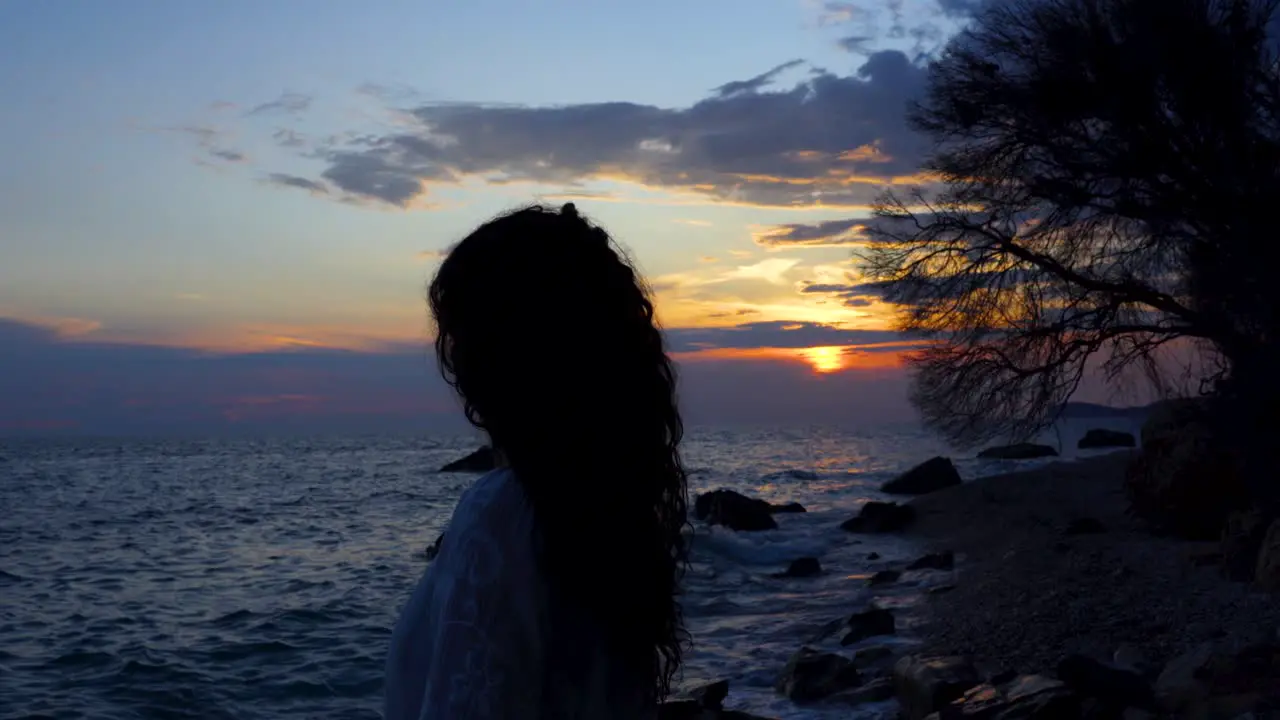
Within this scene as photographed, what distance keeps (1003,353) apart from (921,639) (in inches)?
303

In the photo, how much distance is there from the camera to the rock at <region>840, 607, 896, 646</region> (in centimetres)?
1161

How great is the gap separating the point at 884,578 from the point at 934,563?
1461mm

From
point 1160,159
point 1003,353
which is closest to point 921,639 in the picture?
point 1003,353

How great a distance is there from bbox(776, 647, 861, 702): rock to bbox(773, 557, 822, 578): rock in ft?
26.4

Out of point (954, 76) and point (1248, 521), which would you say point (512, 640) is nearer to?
point (1248, 521)

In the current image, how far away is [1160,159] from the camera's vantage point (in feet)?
54.9

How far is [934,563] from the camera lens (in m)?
17.0

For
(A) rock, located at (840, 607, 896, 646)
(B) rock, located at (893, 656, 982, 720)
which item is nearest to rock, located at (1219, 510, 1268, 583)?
(A) rock, located at (840, 607, 896, 646)

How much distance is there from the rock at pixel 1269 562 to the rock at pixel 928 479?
21.2 metres

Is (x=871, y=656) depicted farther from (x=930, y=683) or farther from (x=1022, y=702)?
(x=1022, y=702)

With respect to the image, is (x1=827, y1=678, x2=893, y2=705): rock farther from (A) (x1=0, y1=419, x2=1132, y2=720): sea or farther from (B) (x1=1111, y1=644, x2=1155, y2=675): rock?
(B) (x1=1111, y1=644, x2=1155, y2=675): rock

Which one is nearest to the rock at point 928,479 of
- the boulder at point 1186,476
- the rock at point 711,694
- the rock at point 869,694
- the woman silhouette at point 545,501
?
the boulder at point 1186,476

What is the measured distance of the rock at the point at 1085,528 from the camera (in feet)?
56.7

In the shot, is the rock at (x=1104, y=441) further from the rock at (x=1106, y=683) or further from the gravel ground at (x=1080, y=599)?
the rock at (x=1106, y=683)
